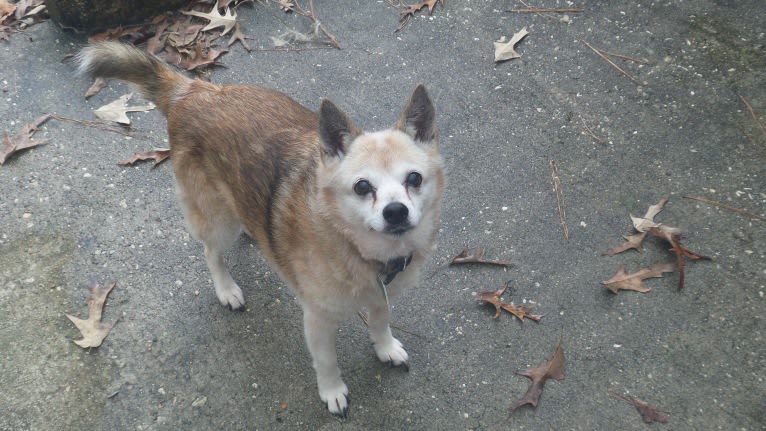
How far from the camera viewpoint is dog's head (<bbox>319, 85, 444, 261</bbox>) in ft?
7.70

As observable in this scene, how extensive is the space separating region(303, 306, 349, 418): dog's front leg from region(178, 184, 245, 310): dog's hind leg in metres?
0.70

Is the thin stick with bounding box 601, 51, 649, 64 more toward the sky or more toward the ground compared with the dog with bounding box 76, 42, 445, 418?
more toward the ground

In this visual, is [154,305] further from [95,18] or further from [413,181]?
[95,18]

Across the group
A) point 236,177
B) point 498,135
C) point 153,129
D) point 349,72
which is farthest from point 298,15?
point 236,177

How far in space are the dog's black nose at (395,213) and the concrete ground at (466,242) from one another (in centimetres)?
119

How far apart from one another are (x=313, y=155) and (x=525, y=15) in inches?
117

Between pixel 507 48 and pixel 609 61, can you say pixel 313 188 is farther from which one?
pixel 609 61

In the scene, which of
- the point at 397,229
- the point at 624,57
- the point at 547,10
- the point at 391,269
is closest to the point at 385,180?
the point at 397,229

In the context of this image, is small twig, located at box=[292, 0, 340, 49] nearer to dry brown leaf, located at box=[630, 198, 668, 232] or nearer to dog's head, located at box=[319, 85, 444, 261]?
dog's head, located at box=[319, 85, 444, 261]

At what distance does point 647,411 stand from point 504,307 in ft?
2.84

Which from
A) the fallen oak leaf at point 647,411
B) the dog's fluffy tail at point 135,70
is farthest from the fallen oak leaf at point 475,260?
the dog's fluffy tail at point 135,70

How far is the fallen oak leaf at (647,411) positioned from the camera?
290cm

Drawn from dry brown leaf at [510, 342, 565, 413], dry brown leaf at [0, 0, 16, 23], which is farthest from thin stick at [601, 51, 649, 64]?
dry brown leaf at [0, 0, 16, 23]

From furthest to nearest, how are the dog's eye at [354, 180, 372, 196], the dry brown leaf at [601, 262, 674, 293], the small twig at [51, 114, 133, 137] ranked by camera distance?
the small twig at [51, 114, 133, 137] < the dry brown leaf at [601, 262, 674, 293] < the dog's eye at [354, 180, 372, 196]
